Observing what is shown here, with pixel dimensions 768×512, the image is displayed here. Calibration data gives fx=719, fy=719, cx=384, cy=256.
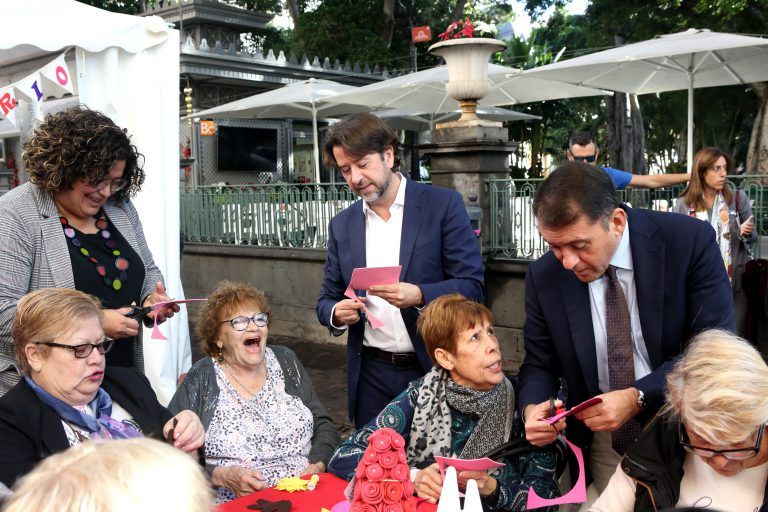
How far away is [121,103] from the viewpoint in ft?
16.2

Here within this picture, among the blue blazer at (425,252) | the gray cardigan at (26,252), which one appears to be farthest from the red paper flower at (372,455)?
the gray cardigan at (26,252)

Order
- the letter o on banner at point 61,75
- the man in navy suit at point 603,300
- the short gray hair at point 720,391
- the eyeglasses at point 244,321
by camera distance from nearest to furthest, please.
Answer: the short gray hair at point 720,391, the man in navy suit at point 603,300, the eyeglasses at point 244,321, the letter o on banner at point 61,75

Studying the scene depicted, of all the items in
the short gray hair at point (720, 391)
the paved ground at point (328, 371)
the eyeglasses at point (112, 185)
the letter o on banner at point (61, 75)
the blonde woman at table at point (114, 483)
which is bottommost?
the paved ground at point (328, 371)

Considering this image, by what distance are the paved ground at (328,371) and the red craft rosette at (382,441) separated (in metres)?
3.38

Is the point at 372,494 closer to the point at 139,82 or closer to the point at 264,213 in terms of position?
the point at 139,82

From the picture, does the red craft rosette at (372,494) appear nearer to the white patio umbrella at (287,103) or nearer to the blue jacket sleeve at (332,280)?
the blue jacket sleeve at (332,280)

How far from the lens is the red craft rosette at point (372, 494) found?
6.93ft

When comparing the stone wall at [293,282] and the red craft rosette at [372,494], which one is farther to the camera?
the stone wall at [293,282]

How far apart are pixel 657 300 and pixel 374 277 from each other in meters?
1.09

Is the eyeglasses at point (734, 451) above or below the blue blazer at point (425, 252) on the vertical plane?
below

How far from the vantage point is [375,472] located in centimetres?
212

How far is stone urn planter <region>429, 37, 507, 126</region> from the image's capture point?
784 cm

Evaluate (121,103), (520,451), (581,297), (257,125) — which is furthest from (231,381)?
(257,125)

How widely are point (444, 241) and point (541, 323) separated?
701 mm
